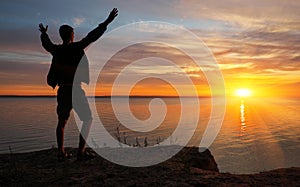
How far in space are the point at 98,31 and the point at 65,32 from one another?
3.38ft

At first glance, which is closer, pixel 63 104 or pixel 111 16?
pixel 111 16

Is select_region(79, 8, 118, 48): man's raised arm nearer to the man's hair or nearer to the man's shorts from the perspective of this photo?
the man's hair

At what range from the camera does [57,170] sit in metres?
6.12

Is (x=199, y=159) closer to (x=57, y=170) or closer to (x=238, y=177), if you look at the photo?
(x=238, y=177)

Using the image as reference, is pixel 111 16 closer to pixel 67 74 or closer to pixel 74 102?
pixel 67 74

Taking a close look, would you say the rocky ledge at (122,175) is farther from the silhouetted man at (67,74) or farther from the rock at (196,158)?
the silhouetted man at (67,74)

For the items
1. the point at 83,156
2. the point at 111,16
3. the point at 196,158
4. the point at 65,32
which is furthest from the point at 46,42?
the point at 196,158

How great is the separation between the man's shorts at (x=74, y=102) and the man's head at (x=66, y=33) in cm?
113

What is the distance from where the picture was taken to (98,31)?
19.1ft

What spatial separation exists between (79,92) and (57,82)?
0.58m

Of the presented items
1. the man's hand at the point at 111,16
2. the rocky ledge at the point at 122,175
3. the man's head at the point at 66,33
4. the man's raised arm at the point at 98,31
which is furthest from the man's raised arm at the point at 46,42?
the rocky ledge at the point at 122,175

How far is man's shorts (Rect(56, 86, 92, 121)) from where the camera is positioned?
6.35 meters

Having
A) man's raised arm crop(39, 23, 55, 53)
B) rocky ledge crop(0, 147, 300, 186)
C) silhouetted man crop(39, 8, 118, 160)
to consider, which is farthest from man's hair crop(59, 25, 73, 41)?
rocky ledge crop(0, 147, 300, 186)

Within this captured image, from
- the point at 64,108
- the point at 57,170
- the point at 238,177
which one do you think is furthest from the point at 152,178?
the point at 64,108
